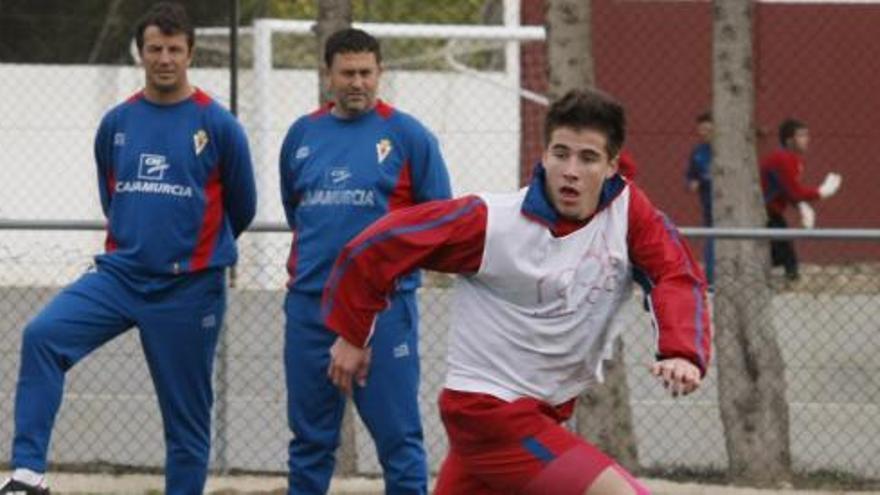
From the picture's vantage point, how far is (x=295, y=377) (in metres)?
8.53

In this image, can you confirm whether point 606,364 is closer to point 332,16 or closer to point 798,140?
point 332,16

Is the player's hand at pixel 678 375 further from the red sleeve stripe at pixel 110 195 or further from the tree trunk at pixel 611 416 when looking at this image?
the tree trunk at pixel 611 416

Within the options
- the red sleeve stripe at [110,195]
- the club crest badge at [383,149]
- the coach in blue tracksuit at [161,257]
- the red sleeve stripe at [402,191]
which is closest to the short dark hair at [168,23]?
the coach in blue tracksuit at [161,257]

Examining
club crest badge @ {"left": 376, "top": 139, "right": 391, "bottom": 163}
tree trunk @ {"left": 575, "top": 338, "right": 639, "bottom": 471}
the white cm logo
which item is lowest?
tree trunk @ {"left": 575, "top": 338, "right": 639, "bottom": 471}

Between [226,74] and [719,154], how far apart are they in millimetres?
7882

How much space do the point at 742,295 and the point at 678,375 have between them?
5292mm

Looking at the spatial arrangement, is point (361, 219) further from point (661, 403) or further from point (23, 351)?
point (661, 403)

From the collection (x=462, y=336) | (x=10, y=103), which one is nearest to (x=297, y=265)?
(x=462, y=336)

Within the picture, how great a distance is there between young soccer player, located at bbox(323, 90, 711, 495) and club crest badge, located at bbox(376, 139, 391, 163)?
76.1 inches

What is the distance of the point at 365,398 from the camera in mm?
8461

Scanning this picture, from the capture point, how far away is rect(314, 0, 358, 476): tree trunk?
10992 mm

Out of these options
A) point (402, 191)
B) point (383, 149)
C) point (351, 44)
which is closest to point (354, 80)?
point (351, 44)

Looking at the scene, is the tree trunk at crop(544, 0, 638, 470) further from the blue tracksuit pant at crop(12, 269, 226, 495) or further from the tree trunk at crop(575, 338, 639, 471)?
the blue tracksuit pant at crop(12, 269, 226, 495)

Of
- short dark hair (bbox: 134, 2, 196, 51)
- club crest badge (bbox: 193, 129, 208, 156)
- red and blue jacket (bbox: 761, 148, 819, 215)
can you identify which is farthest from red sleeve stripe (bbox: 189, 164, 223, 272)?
red and blue jacket (bbox: 761, 148, 819, 215)
